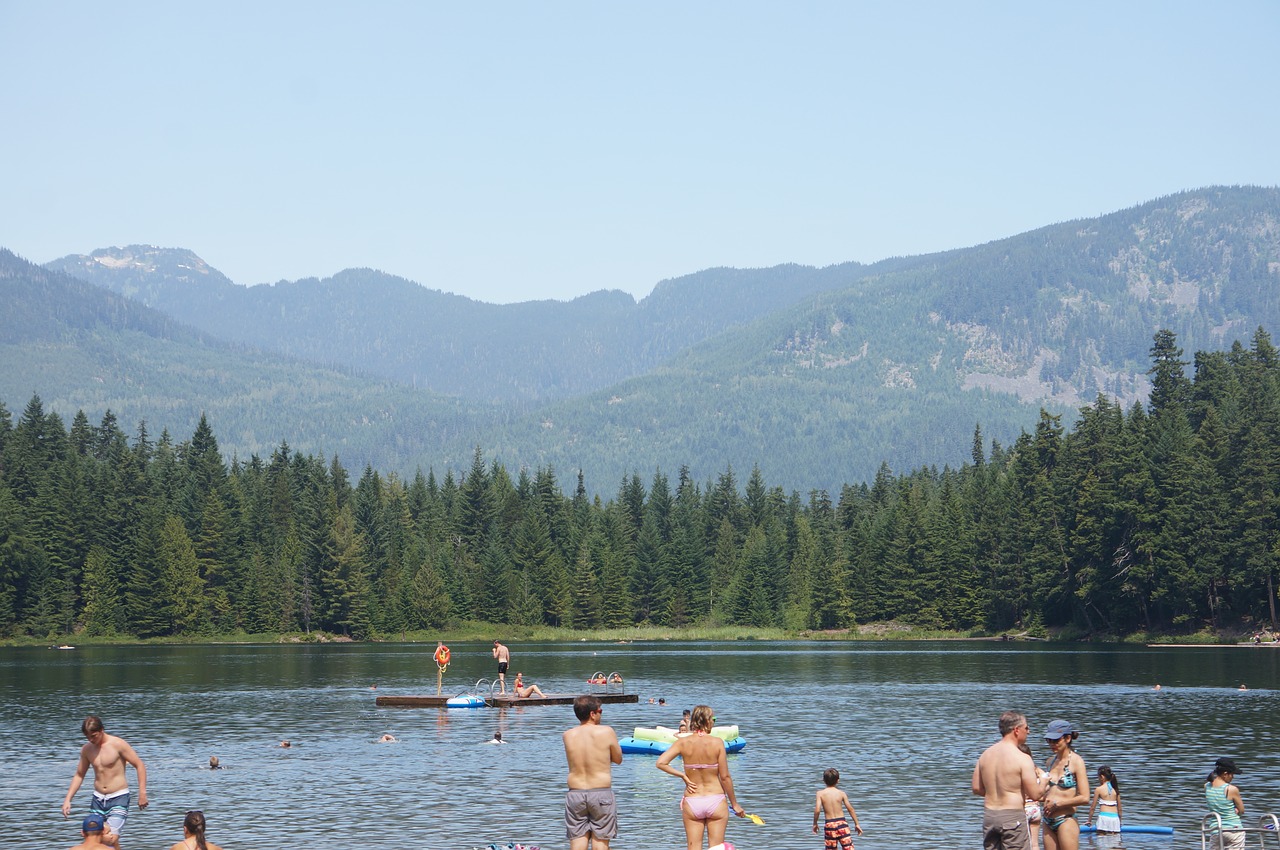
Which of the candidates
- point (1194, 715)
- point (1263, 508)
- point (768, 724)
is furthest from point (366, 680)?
point (1263, 508)

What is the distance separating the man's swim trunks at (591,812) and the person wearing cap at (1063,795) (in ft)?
26.7

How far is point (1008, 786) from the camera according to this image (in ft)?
86.8

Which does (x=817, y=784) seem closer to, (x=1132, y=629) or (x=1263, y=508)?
(x=1263, y=508)

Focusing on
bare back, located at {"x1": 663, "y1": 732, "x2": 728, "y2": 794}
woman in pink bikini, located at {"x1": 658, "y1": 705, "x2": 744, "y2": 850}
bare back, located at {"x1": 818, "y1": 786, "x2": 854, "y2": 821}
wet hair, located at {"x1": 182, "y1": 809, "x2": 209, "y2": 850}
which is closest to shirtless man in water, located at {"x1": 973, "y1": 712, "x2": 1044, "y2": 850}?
woman in pink bikini, located at {"x1": 658, "y1": 705, "x2": 744, "y2": 850}

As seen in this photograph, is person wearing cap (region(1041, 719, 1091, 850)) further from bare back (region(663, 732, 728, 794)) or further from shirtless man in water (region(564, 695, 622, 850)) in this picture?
shirtless man in water (region(564, 695, 622, 850))

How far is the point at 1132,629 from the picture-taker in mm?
148500

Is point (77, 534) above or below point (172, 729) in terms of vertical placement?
above

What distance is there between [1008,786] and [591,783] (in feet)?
24.6

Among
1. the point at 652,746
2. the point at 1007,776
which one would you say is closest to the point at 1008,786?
the point at 1007,776

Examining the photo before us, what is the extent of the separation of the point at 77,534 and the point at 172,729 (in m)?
114

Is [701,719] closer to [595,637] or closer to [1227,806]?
[1227,806]

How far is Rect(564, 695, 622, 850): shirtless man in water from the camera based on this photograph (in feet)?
92.7

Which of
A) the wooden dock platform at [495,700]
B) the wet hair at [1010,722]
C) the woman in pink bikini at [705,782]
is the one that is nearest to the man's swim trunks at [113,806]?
the woman in pink bikini at [705,782]

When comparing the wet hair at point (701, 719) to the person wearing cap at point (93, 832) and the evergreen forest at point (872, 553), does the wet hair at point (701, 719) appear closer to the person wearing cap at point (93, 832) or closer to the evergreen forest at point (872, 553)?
the person wearing cap at point (93, 832)
